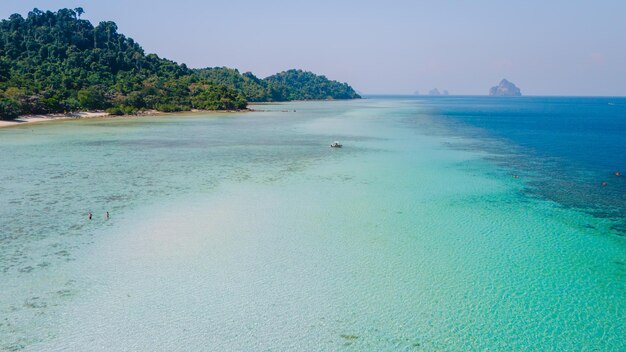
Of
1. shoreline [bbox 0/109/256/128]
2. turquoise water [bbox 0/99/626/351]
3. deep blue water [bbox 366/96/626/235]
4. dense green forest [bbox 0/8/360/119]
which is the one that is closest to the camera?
turquoise water [bbox 0/99/626/351]

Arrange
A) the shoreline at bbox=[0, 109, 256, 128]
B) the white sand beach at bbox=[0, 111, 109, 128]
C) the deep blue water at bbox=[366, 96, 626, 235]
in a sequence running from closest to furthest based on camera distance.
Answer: the deep blue water at bbox=[366, 96, 626, 235] < the white sand beach at bbox=[0, 111, 109, 128] < the shoreline at bbox=[0, 109, 256, 128]

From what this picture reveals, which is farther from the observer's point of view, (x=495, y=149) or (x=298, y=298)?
(x=495, y=149)

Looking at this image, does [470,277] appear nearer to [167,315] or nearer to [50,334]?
[167,315]

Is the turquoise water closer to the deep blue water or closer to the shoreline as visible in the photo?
the deep blue water

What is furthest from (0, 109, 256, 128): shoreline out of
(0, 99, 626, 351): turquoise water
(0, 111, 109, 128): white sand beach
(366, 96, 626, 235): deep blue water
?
(366, 96, 626, 235): deep blue water

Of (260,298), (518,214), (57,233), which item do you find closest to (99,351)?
(260,298)

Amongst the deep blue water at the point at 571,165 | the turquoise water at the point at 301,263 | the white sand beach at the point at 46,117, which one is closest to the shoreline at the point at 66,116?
the white sand beach at the point at 46,117

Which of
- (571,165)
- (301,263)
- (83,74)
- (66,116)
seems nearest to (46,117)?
(66,116)
